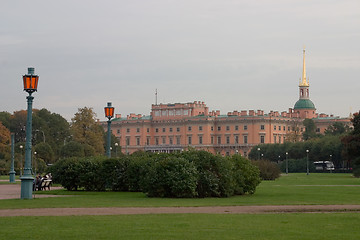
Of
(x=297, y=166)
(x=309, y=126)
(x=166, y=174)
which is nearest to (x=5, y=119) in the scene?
(x=297, y=166)

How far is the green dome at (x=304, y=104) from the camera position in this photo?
186m

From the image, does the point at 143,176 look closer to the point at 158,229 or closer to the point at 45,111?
the point at 158,229

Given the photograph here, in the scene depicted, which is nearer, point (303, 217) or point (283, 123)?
point (303, 217)

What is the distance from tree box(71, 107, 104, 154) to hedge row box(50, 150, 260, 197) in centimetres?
6007

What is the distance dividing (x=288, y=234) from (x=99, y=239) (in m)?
4.53

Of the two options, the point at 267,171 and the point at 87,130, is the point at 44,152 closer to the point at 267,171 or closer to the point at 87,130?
the point at 87,130

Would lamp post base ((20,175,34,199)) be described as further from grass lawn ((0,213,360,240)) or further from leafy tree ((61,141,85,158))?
leafy tree ((61,141,85,158))

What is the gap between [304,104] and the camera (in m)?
186

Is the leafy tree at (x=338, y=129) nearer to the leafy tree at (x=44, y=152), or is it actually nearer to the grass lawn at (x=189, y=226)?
the leafy tree at (x=44, y=152)

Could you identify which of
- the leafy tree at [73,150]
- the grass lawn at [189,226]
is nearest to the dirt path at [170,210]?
the grass lawn at [189,226]

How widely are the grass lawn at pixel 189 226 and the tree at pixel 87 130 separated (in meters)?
Result: 81.6

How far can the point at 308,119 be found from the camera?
17325 centimetres

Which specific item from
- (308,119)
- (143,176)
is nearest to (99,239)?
(143,176)

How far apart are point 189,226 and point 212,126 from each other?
16152cm
